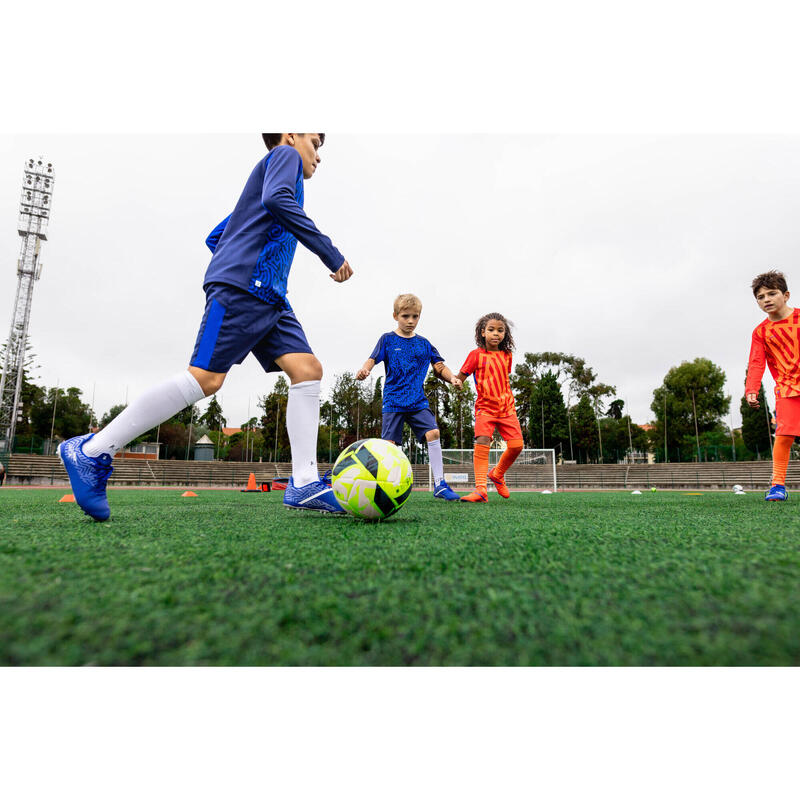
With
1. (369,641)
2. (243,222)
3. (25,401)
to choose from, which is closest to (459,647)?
(369,641)

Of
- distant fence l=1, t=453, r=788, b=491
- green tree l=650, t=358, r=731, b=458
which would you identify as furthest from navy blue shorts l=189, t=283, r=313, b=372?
green tree l=650, t=358, r=731, b=458

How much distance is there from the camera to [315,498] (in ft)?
10.2

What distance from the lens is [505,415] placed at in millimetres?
5344

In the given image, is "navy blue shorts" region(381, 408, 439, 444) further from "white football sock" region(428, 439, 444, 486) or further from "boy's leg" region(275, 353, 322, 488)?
"boy's leg" region(275, 353, 322, 488)

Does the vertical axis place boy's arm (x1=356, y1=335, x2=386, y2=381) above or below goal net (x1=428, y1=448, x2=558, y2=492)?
above

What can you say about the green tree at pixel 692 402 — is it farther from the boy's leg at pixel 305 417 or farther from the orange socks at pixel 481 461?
the boy's leg at pixel 305 417

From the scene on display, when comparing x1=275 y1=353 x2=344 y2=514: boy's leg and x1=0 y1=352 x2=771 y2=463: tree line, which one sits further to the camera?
x1=0 y1=352 x2=771 y2=463: tree line

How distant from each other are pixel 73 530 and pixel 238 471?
29693 mm

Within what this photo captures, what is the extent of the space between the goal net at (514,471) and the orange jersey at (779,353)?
423 cm

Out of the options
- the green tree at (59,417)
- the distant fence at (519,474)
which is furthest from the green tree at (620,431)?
the green tree at (59,417)

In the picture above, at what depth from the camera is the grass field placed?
2.64 ft

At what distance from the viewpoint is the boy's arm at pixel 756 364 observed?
15.3 feet

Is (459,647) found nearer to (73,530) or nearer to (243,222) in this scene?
(73,530)

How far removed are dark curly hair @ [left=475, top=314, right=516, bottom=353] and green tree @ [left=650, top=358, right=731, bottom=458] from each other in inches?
1952
